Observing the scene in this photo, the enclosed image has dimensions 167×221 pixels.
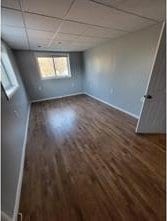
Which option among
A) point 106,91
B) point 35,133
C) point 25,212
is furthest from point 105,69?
point 25,212

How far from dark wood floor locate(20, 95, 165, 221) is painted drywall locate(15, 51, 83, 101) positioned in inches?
112

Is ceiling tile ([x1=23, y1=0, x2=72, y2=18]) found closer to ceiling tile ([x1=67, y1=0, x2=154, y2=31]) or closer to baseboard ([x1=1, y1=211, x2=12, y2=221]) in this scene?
ceiling tile ([x1=67, y1=0, x2=154, y2=31])

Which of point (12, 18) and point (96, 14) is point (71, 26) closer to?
point (96, 14)

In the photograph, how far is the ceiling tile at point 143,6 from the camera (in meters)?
1.43

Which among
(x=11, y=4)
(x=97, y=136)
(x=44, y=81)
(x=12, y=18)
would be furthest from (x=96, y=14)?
(x=44, y=81)

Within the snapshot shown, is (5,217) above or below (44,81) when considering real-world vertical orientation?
below

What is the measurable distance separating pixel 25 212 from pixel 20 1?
237 centimetres

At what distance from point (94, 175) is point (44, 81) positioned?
4.76 m

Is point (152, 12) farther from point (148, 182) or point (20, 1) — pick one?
point (148, 182)

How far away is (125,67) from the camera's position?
128 inches

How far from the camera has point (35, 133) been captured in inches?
115

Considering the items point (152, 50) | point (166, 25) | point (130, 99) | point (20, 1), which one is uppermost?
point (20, 1)


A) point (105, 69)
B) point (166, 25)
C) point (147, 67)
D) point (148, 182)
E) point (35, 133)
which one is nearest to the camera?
point (148, 182)

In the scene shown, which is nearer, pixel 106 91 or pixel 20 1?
pixel 20 1
